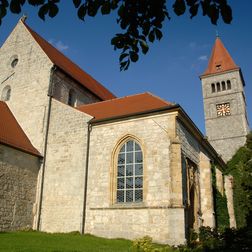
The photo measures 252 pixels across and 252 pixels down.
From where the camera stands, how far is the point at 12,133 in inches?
680

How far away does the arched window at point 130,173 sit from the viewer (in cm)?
1484

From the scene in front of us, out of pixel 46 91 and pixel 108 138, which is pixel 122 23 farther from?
pixel 46 91

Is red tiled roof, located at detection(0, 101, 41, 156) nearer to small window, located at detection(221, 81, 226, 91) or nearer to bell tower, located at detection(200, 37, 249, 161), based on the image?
bell tower, located at detection(200, 37, 249, 161)

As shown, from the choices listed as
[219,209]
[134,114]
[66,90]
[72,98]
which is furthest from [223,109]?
[134,114]

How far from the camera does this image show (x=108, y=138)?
16203 mm

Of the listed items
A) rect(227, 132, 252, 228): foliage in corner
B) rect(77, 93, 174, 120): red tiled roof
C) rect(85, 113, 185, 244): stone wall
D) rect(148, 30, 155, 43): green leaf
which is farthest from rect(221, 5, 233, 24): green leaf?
rect(227, 132, 252, 228): foliage in corner

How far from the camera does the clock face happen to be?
1682 inches

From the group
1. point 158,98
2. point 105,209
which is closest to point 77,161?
point 105,209

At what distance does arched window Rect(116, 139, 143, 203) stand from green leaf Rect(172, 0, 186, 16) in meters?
12.1

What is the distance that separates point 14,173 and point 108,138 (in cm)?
501

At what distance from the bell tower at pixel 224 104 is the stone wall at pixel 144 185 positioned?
2652cm

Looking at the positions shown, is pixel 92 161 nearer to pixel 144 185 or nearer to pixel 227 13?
pixel 144 185

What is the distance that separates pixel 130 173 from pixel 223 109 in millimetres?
31186

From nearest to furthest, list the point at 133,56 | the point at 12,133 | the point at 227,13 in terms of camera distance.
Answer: the point at 227,13 → the point at 133,56 → the point at 12,133
